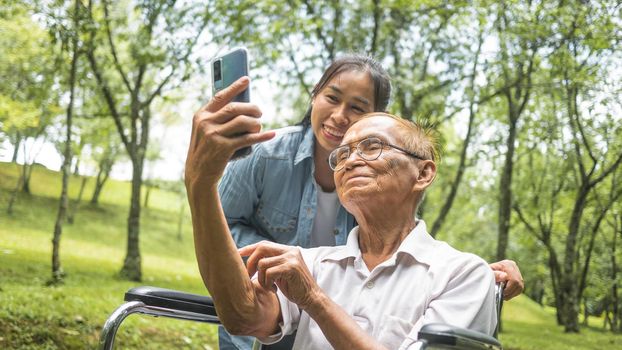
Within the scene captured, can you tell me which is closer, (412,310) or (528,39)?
(412,310)

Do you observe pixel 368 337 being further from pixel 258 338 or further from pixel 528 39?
pixel 528 39

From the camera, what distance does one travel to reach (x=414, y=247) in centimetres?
165

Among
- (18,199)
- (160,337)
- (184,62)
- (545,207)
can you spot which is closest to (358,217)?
(160,337)

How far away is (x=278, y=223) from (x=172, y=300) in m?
0.63

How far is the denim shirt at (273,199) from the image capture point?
213 centimetres

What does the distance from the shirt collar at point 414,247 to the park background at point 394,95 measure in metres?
0.38

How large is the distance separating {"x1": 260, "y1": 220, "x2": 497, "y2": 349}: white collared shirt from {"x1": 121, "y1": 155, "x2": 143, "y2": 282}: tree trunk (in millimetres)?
9196

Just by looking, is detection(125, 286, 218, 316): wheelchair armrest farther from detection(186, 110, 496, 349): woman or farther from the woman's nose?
the woman's nose

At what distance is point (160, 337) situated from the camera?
5590 millimetres

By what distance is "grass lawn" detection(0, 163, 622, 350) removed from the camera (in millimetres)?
5184

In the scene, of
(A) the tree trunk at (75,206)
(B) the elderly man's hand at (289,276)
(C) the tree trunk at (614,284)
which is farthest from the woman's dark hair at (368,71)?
(A) the tree trunk at (75,206)

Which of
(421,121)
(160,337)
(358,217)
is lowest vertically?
(160,337)

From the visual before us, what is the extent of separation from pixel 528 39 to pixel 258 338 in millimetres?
6355

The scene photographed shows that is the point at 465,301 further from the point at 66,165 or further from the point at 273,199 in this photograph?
the point at 66,165
